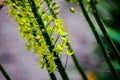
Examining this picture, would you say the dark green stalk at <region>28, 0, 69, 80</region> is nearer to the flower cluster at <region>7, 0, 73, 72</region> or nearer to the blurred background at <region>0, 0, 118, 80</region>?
the flower cluster at <region>7, 0, 73, 72</region>

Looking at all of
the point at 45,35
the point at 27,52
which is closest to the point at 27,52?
the point at 27,52

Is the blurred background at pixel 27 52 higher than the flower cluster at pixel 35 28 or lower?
lower

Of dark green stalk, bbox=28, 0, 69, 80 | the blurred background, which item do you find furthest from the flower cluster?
the blurred background

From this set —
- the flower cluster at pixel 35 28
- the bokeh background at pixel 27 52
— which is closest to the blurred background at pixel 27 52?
the bokeh background at pixel 27 52

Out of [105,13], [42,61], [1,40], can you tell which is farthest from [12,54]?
[42,61]

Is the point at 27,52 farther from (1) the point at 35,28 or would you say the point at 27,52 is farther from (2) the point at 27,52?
(1) the point at 35,28

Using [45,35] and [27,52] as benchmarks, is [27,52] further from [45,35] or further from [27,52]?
[45,35]

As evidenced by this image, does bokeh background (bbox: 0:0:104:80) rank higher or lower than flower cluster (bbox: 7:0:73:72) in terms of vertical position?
lower

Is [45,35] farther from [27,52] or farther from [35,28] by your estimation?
[27,52]

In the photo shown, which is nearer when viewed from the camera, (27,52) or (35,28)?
(35,28)

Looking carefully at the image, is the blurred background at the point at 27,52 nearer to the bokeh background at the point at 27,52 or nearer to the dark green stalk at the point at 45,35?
the bokeh background at the point at 27,52

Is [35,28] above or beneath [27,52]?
above
